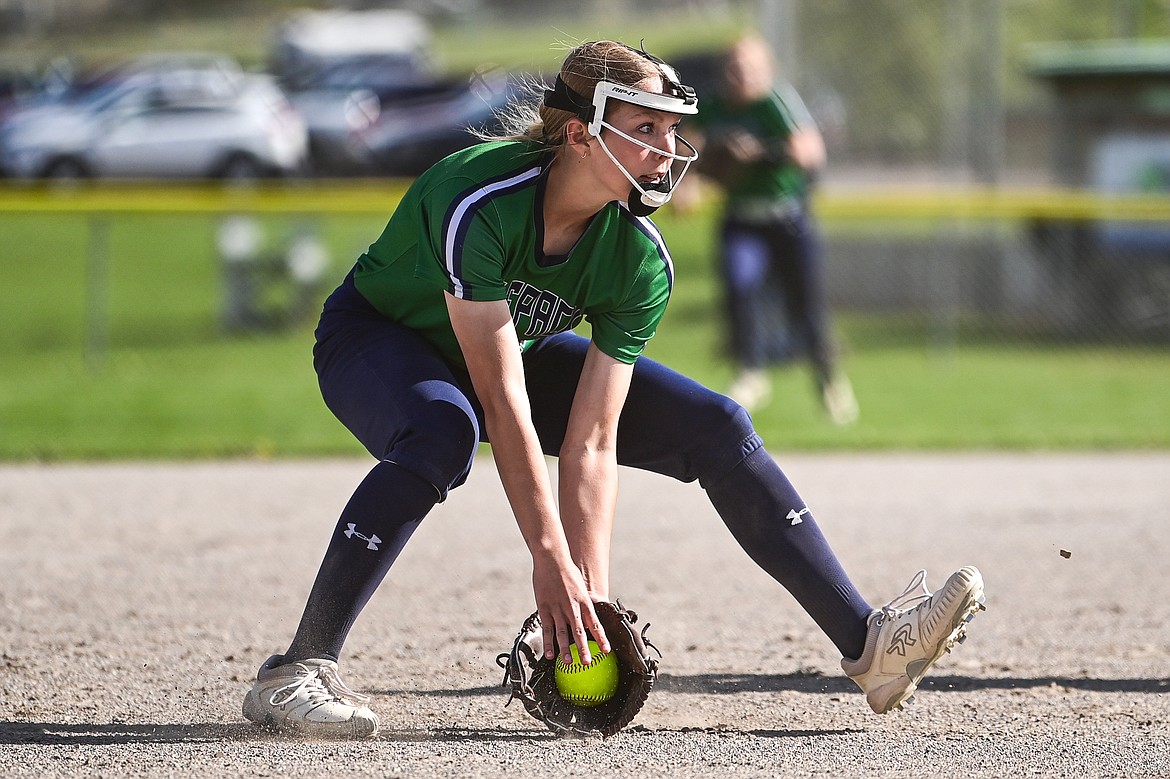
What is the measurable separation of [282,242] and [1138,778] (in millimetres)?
11069

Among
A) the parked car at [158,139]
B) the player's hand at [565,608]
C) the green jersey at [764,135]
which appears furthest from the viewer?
the parked car at [158,139]

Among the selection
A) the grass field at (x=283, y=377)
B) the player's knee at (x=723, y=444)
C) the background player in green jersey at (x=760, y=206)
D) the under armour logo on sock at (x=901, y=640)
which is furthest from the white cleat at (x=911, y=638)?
the background player in green jersey at (x=760, y=206)

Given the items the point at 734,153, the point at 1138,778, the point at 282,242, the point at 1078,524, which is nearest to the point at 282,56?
the point at 282,242

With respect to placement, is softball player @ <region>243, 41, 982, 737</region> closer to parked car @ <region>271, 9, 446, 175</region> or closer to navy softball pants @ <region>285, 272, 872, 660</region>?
navy softball pants @ <region>285, 272, 872, 660</region>

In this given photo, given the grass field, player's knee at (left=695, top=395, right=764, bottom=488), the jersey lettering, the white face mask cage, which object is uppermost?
the white face mask cage

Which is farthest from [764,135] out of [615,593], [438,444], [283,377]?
[438,444]

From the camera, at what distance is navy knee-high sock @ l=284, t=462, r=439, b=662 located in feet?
10.6

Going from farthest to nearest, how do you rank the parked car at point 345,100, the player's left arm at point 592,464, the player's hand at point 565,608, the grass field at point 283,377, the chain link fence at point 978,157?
1. the parked car at point 345,100
2. the chain link fence at point 978,157
3. the grass field at point 283,377
4. the player's left arm at point 592,464
5. the player's hand at point 565,608

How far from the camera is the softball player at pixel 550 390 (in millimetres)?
3189

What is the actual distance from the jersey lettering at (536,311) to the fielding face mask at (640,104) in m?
0.30

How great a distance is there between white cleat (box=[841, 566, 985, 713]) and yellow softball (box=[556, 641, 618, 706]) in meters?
0.58

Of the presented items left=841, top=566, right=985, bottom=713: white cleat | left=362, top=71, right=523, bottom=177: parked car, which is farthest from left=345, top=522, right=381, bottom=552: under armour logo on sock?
left=362, top=71, right=523, bottom=177: parked car

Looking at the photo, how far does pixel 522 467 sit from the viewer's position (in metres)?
3.17

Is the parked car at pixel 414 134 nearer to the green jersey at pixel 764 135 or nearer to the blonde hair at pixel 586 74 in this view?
the green jersey at pixel 764 135
